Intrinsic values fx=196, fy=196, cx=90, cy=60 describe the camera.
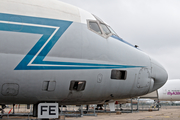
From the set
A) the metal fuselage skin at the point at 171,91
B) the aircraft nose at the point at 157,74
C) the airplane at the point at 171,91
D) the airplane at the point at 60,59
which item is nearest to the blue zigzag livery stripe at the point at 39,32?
the airplane at the point at 60,59

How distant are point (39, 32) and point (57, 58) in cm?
86

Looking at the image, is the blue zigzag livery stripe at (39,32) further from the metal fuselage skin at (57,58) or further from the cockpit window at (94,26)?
the cockpit window at (94,26)

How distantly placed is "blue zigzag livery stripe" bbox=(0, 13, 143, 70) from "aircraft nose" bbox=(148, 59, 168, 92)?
262cm

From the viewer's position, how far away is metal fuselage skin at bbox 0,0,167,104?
202 inches

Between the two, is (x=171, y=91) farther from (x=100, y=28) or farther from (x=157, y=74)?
(x=100, y=28)

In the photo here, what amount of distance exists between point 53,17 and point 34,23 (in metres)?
0.60

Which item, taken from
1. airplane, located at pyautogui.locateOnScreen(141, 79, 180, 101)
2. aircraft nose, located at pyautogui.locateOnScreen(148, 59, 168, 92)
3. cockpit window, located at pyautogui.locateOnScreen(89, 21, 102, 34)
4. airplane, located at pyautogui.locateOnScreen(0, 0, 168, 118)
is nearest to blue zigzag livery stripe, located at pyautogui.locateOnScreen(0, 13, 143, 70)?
airplane, located at pyautogui.locateOnScreen(0, 0, 168, 118)

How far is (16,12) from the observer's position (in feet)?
17.4

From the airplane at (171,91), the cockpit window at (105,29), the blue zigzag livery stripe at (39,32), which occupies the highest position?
the cockpit window at (105,29)

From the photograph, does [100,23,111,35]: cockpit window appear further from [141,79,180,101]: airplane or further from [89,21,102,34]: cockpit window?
[141,79,180,101]: airplane

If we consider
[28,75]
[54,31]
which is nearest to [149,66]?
[54,31]

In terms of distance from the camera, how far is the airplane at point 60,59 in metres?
5.14

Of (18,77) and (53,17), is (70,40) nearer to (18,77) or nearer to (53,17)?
(53,17)

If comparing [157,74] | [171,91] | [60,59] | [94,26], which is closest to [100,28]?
[94,26]
